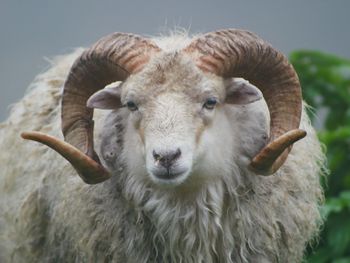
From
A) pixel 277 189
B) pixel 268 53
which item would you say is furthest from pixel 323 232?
pixel 268 53

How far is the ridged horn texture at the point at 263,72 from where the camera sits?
6648 millimetres

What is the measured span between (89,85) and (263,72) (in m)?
1.13

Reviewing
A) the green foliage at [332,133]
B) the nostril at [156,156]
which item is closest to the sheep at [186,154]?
the nostril at [156,156]

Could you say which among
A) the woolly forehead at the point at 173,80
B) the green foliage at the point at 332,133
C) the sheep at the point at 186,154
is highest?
the woolly forehead at the point at 173,80

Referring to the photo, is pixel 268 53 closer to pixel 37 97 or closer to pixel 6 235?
pixel 37 97

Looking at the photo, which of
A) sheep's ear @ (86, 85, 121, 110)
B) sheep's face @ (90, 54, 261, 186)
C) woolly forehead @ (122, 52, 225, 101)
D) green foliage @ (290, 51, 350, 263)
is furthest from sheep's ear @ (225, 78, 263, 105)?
green foliage @ (290, 51, 350, 263)

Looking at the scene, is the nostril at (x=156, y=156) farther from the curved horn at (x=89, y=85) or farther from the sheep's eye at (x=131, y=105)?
the curved horn at (x=89, y=85)

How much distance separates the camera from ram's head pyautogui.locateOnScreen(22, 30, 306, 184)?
6.40 metres

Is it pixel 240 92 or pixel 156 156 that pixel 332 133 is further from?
pixel 156 156

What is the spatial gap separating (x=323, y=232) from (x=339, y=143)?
97 cm

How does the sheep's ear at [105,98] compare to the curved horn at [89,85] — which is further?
the sheep's ear at [105,98]

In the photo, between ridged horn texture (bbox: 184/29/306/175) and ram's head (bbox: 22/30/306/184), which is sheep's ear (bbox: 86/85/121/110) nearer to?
ram's head (bbox: 22/30/306/184)

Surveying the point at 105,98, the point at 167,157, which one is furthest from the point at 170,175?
the point at 105,98

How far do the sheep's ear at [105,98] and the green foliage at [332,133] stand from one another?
79.2 inches
